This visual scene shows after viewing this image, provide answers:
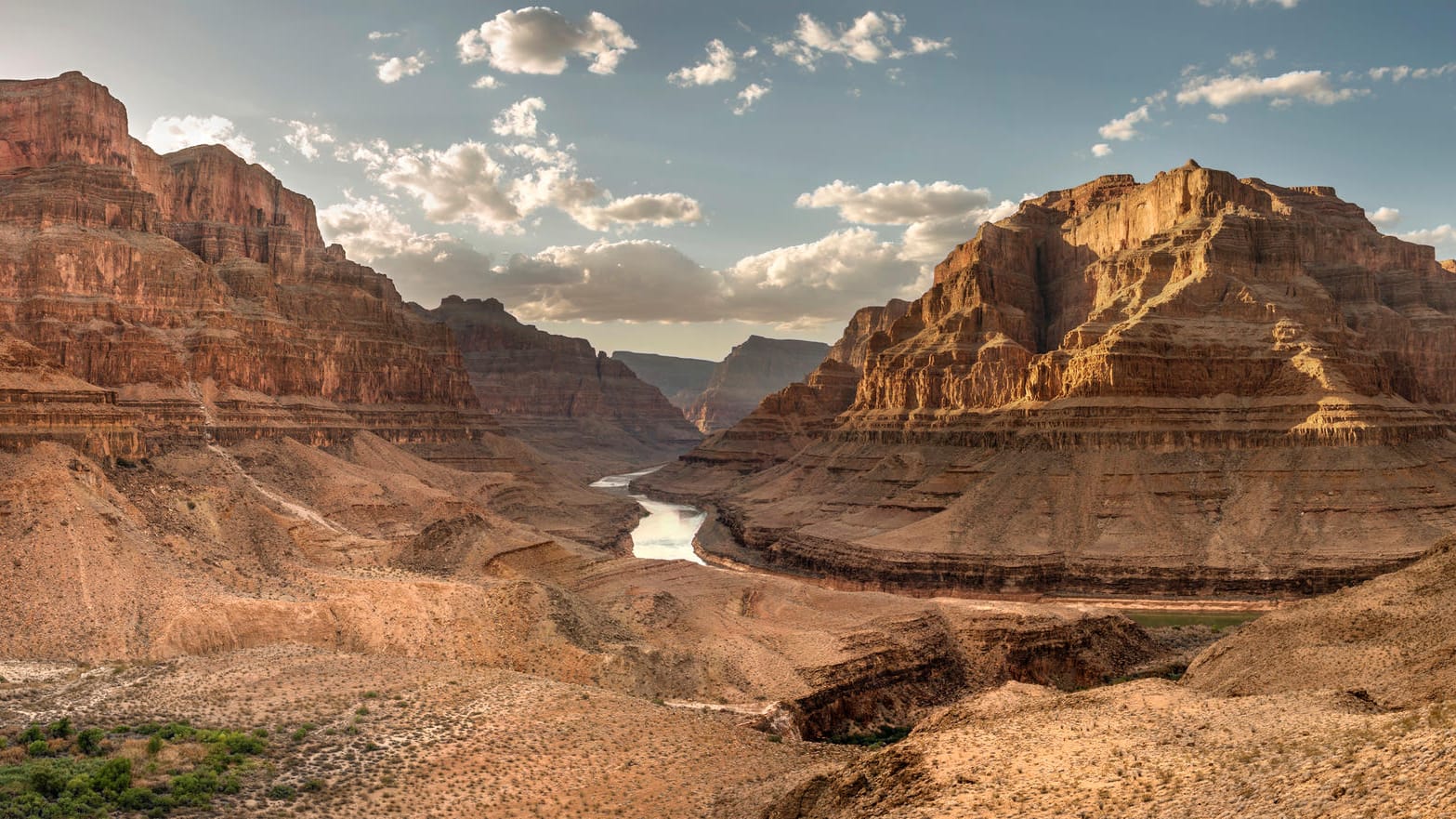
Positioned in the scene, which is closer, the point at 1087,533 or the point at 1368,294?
the point at 1087,533

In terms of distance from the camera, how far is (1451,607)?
31.2m

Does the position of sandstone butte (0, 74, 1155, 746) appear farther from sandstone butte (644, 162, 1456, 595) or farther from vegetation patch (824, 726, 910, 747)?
sandstone butte (644, 162, 1456, 595)

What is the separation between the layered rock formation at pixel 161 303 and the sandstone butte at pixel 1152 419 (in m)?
42.8

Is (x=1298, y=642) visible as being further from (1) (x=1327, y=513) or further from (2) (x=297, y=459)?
(2) (x=297, y=459)

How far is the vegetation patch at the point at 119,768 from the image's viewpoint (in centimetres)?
2102

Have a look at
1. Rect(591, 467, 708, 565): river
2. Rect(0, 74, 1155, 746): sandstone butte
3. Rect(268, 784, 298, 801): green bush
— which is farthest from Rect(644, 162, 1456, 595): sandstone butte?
Rect(268, 784, 298, 801): green bush

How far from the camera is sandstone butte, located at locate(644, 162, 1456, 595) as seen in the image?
72.2 meters

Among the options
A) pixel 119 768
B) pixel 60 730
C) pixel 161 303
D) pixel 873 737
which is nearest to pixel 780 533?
pixel 873 737

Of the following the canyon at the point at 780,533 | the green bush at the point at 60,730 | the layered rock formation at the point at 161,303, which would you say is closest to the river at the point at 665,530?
the canyon at the point at 780,533

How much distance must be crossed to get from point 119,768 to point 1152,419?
79.1 m

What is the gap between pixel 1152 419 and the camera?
82.8 m

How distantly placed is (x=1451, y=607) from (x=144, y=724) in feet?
130

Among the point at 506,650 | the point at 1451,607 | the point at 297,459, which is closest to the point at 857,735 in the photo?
the point at 506,650

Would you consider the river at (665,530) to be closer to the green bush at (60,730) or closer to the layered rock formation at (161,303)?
the layered rock formation at (161,303)
